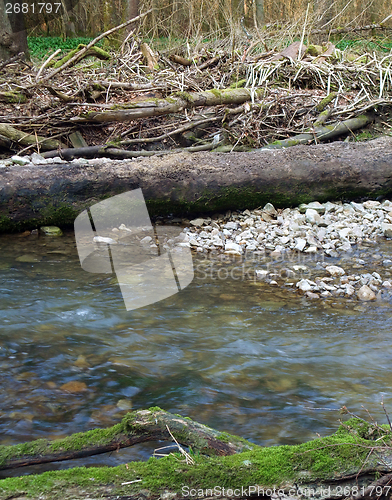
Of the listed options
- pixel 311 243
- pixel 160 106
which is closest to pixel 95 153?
pixel 160 106

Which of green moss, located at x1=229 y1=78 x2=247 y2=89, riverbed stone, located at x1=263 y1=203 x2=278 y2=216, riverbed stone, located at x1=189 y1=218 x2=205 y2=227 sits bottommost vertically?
riverbed stone, located at x1=263 y1=203 x2=278 y2=216

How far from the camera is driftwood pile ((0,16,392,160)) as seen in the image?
20.0ft

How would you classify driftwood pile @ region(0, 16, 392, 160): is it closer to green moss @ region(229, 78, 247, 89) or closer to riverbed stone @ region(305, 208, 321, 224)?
green moss @ region(229, 78, 247, 89)

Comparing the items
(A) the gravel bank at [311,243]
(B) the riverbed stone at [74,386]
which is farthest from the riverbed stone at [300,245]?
(B) the riverbed stone at [74,386]

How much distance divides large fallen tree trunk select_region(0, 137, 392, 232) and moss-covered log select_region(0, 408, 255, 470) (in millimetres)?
3372

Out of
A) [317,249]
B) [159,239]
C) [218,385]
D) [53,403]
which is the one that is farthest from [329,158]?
[53,403]

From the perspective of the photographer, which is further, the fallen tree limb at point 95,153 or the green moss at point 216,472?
the fallen tree limb at point 95,153

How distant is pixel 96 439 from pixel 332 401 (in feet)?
4.24

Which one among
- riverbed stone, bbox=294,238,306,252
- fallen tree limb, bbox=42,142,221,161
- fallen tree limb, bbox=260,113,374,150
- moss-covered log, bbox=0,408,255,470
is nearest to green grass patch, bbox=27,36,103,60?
fallen tree limb, bbox=42,142,221,161

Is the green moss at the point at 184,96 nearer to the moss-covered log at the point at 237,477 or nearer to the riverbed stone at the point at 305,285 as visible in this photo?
the riverbed stone at the point at 305,285

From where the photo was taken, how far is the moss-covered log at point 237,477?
1233 millimetres

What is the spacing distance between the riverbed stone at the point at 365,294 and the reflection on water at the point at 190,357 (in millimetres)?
130

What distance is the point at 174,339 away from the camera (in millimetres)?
2887

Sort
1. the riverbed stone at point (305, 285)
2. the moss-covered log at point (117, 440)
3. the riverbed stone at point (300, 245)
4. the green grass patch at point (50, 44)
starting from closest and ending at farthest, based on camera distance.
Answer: the moss-covered log at point (117, 440) → the riverbed stone at point (305, 285) → the riverbed stone at point (300, 245) → the green grass patch at point (50, 44)
